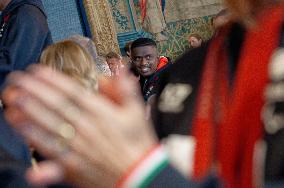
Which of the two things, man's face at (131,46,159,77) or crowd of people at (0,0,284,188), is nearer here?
crowd of people at (0,0,284,188)

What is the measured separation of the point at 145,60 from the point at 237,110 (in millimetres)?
2700

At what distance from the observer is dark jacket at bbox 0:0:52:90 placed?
2.16 metres

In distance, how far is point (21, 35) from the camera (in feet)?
7.22

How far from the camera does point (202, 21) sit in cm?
790

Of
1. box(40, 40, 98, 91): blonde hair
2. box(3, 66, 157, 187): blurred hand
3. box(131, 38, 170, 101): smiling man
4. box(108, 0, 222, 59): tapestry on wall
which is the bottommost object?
box(108, 0, 222, 59): tapestry on wall

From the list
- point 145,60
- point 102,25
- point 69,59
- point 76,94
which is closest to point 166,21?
point 102,25

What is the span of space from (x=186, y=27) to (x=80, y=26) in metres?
2.59

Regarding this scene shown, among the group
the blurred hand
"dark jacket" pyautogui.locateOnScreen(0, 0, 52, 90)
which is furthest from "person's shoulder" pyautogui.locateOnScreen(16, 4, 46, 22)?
the blurred hand

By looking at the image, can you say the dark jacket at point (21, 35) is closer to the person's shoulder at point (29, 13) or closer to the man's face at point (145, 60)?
the person's shoulder at point (29, 13)

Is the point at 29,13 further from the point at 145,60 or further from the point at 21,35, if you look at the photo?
the point at 145,60

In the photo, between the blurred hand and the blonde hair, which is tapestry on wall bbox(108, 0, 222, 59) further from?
the blurred hand

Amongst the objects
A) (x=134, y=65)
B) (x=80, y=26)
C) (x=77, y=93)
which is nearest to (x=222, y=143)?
(x=77, y=93)

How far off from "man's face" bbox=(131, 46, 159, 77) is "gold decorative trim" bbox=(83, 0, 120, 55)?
217 cm

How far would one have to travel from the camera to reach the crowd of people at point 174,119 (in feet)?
1.89
